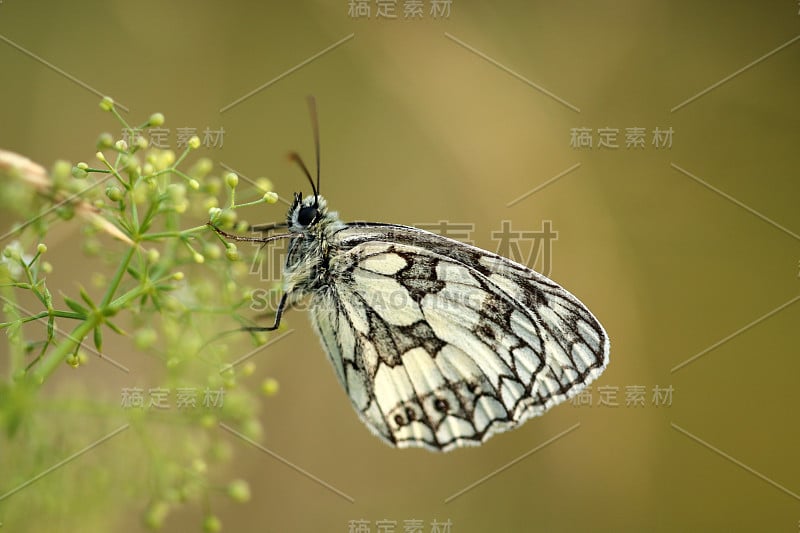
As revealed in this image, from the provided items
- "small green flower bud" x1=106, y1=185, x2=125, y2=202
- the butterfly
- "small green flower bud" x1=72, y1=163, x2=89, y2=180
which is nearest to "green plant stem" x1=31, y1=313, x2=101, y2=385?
"small green flower bud" x1=106, y1=185, x2=125, y2=202

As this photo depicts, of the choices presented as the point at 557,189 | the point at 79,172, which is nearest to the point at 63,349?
the point at 79,172

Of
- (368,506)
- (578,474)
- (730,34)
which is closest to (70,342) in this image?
(368,506)

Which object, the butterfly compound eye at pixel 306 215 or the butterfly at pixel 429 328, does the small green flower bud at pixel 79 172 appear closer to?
the butterfly at pixel 429 328

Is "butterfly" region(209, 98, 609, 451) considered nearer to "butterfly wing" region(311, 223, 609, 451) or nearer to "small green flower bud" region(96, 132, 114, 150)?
"butterfly wing" region(311, 223, 609, 451)

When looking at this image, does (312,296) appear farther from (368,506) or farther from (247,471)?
(368,506)

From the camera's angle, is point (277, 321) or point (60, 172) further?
point (277, 321)

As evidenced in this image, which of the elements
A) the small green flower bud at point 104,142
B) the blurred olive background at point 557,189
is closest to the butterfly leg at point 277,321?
the small green flower bud at point 104,142

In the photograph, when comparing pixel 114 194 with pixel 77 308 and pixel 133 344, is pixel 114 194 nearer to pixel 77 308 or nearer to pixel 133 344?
pixel 77 308
